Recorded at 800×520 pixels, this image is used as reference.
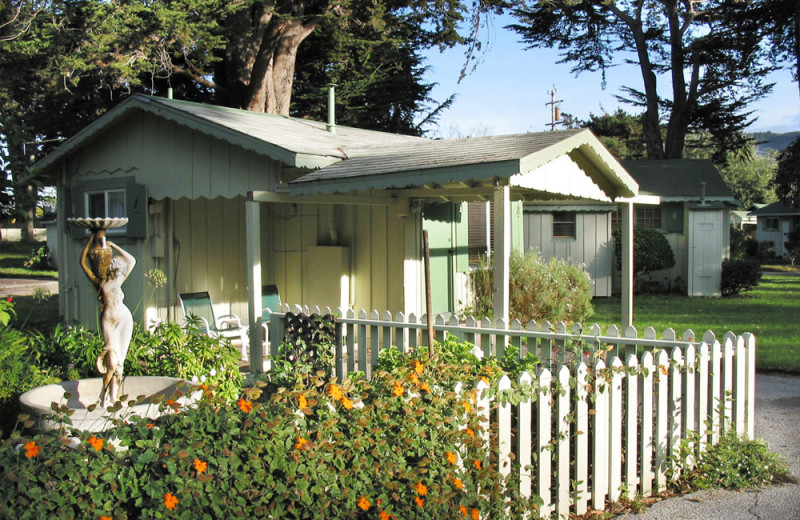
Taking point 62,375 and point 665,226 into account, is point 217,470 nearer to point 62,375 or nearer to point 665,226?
point 62,375

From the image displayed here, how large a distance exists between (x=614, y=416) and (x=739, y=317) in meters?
10.2

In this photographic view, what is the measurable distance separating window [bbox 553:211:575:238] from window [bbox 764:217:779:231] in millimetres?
31663

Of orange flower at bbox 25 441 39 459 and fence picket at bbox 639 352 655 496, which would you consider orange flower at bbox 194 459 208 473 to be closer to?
orange flower at bbox 25 441 39 459

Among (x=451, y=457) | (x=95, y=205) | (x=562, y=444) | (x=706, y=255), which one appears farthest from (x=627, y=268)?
(x=706, y=255)

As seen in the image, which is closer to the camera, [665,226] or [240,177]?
[240,177]

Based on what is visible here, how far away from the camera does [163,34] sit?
51.6 feet

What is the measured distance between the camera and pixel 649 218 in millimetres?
18938

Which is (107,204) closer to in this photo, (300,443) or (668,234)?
(300,443)

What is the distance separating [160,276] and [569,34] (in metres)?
24.9

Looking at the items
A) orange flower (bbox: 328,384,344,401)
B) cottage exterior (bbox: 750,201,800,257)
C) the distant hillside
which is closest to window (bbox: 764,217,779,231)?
cottage exterior (bbox: 750,201,800,257)

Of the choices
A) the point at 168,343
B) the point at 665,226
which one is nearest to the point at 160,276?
the point at 168,343

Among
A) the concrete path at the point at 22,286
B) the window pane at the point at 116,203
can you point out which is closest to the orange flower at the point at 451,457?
the window pane at the point at 116,203

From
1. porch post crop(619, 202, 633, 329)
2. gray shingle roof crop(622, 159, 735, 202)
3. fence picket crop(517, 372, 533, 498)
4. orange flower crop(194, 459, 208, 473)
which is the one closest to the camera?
orange flower crop(194, 459, 208, 473)

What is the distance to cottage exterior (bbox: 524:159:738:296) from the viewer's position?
689 inches
